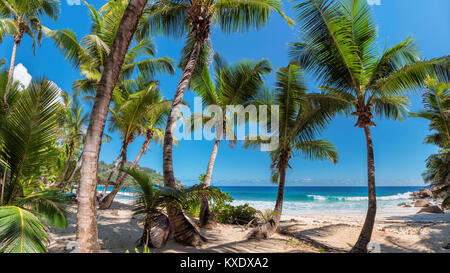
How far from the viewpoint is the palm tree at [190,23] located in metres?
5.00

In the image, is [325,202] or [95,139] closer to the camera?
[95,139]

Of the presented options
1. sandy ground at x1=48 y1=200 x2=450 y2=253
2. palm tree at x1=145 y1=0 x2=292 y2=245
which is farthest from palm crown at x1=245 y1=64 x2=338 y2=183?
sandy ground at x1=48 y1=200 x2=450 y2=253

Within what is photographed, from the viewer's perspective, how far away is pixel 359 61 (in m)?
5.91

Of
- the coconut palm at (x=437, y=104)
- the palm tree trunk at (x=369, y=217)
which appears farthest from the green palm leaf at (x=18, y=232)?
the coconut palm at (x=437, y=104)

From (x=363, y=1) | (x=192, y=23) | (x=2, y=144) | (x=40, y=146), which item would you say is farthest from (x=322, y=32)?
(x=2, y=144)

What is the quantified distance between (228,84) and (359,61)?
203 inches

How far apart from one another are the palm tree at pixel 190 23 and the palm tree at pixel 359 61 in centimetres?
106

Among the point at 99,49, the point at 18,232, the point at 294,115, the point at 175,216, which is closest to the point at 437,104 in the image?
the point at 294,115

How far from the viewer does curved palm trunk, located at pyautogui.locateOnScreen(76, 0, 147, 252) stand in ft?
9.65

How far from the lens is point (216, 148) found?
9117 millimetres

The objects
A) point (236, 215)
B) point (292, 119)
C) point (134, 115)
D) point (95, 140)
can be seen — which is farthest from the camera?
point (134, 115)

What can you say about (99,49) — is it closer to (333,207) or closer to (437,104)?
(437,104)

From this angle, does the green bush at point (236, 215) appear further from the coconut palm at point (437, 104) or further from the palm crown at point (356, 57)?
the coconut palm at point (437, 104)

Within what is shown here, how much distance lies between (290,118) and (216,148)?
3304 millimetres
